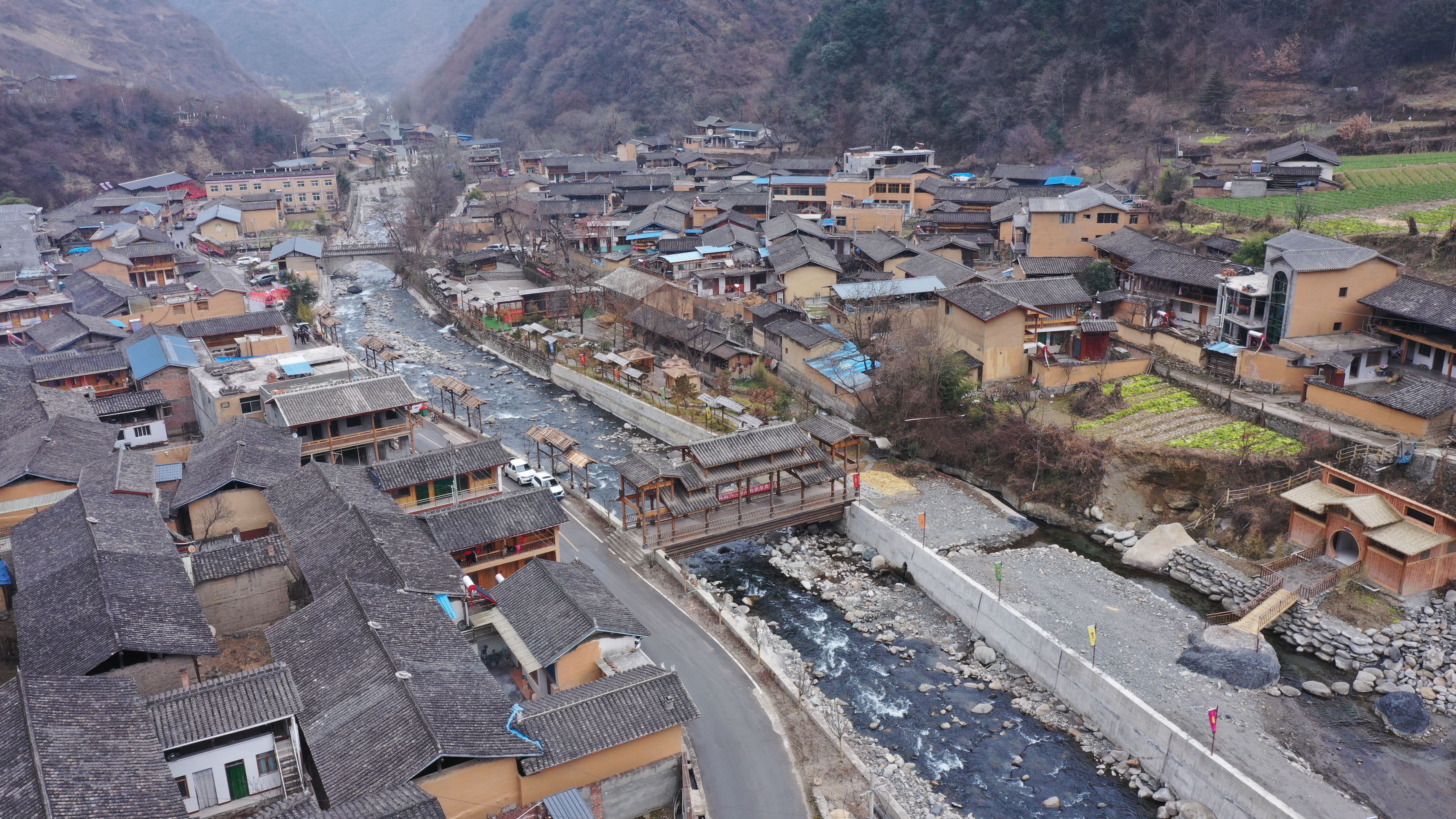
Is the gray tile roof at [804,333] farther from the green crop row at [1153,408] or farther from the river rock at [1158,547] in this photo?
the river rock at [1158,547]

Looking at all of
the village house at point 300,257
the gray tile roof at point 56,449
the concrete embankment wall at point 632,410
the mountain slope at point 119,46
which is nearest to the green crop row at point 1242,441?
the concrete embankment wall at point 632,410

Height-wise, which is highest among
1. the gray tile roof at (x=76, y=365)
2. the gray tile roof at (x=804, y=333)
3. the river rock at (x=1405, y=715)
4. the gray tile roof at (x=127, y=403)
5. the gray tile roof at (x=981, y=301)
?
the gray tile roof at (x=981, y=301)

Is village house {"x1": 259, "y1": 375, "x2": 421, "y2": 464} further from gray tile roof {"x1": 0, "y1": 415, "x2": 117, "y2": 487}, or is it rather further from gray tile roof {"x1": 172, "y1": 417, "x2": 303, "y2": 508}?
gray tile roof {"x1": 0, "y1": 415, "x2": 117, "y2": 487}

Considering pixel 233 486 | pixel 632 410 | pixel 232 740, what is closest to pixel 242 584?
pixel 233 486

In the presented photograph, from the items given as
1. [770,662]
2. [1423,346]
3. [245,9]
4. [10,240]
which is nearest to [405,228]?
[10,240]

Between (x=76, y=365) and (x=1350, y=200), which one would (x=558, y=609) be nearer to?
(x=76, y=365)

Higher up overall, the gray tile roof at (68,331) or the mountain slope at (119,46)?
the mountain slope at (119,46)

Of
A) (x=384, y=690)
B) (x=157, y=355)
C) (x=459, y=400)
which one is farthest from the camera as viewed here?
(x=459, y=400)

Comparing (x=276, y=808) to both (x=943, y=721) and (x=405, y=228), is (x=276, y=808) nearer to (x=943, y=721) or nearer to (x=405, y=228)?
(x=943, y=721)
